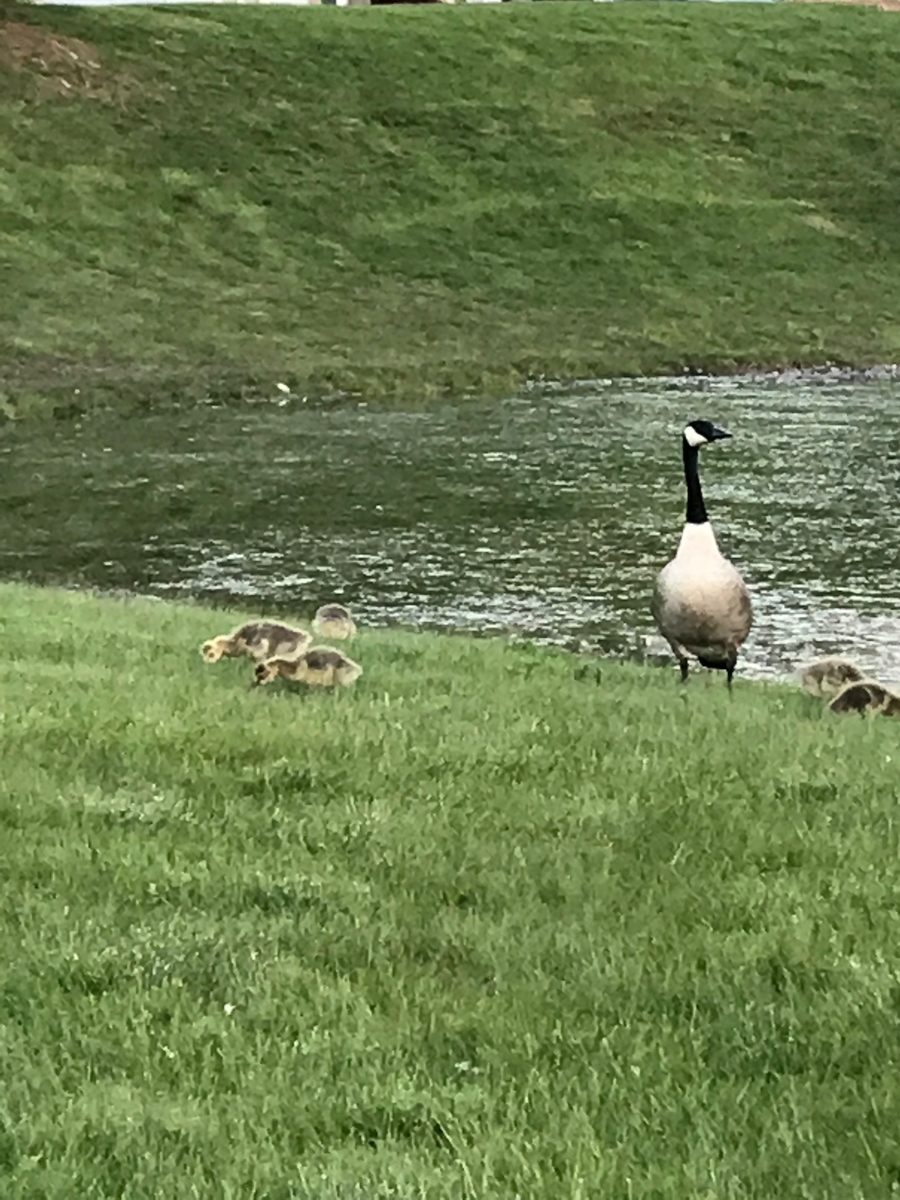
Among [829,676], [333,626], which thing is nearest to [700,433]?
[829,676]

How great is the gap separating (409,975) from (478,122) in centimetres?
4548

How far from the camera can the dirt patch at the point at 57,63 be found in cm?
4522

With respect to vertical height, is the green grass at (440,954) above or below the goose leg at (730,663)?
above

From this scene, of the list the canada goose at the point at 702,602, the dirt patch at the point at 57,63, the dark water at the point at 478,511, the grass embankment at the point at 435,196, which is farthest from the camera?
the dirt patch at the point at 57,63

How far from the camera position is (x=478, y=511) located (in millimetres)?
21609

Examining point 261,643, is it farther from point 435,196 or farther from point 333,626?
point 435,196

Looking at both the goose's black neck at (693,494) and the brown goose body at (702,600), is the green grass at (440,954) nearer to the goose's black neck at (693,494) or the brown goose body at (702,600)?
the brown goose body at (702,600)

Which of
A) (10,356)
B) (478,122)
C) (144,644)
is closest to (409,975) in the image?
(144,644)

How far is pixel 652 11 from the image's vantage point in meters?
58.8

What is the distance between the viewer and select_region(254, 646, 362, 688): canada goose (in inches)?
389

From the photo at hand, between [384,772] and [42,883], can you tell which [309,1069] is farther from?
[384,772]

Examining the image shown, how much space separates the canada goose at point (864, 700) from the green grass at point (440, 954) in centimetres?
107

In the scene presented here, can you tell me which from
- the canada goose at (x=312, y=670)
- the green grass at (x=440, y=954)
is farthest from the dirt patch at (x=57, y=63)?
the green grass at (x=440, y=954)

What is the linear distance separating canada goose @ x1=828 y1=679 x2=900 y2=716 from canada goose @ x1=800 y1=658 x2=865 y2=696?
1.46ft
